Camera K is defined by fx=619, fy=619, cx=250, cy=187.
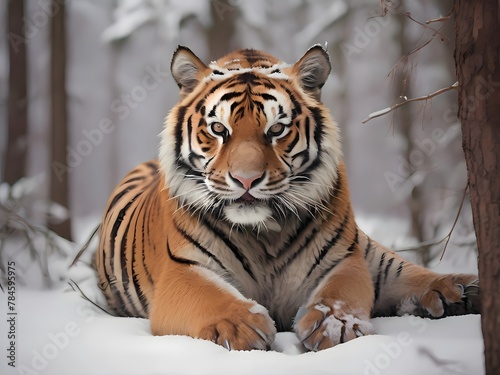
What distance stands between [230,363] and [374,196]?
5.80ft

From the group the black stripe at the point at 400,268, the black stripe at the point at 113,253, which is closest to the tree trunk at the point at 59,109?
the black stripe at the point at 113,253

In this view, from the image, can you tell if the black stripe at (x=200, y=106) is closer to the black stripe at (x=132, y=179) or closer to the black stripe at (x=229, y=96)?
the black stripe at (x=229, y=96)

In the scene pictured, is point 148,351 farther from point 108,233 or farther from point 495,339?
point 108,233

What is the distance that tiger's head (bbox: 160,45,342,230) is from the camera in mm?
1674

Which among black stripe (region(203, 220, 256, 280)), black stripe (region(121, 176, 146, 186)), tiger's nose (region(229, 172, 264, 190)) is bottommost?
black stripe (region(203, 220, 256, 280))

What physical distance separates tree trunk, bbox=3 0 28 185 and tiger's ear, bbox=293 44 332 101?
1.38 m

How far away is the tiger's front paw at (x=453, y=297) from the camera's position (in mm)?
1753

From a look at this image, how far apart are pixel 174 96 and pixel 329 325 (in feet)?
5.40

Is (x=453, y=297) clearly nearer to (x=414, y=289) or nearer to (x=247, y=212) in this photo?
(x=414, y=289)

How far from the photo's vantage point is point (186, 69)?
1.89m

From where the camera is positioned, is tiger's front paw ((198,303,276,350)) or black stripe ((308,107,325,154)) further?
black stripe ((308,107,325,154))

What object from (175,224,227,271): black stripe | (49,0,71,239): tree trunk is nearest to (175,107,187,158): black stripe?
(175,224,227,271): black stripe

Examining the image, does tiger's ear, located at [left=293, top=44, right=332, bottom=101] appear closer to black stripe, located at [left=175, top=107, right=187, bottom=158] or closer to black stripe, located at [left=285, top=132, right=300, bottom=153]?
black stripe, located at [left=285, top=132, right=300, bottom=153]

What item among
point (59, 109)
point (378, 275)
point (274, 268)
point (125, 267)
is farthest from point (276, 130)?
point (59, 109)
